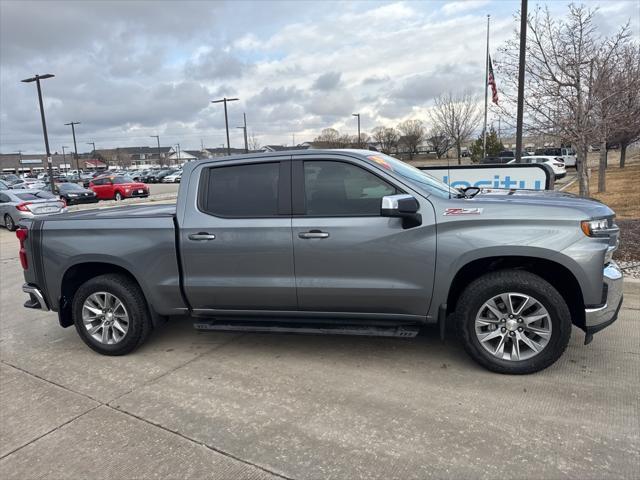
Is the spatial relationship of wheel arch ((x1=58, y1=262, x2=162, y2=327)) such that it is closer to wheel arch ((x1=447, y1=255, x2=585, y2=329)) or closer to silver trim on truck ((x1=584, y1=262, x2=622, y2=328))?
wheel arch ((x1=447, y1=255, x2=585, y2=329))

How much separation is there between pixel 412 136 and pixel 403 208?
64.4 metres

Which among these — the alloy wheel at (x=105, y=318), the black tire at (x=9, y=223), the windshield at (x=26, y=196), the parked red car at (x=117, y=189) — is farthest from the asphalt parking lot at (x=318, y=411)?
the parked red car at (x=117, y=189)

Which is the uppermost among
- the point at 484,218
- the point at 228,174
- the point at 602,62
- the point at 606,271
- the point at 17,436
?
the point at 602,62

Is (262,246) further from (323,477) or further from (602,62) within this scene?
(602,62)

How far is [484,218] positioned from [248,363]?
2346mm

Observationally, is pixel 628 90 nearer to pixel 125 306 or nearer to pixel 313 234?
pixel 313 234

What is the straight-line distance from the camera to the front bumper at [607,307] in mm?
3523

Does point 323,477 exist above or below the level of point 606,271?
below

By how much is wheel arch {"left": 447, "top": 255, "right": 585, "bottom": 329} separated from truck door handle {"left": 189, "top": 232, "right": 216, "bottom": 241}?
2029mm

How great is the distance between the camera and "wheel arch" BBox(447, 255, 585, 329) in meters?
3.66

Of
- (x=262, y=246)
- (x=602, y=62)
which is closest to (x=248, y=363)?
(x=262, y=246)

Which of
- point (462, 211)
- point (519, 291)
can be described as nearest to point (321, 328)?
point (462, 211)

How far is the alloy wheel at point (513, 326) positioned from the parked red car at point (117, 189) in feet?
Answer: 95.1

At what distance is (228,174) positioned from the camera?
431 cm
